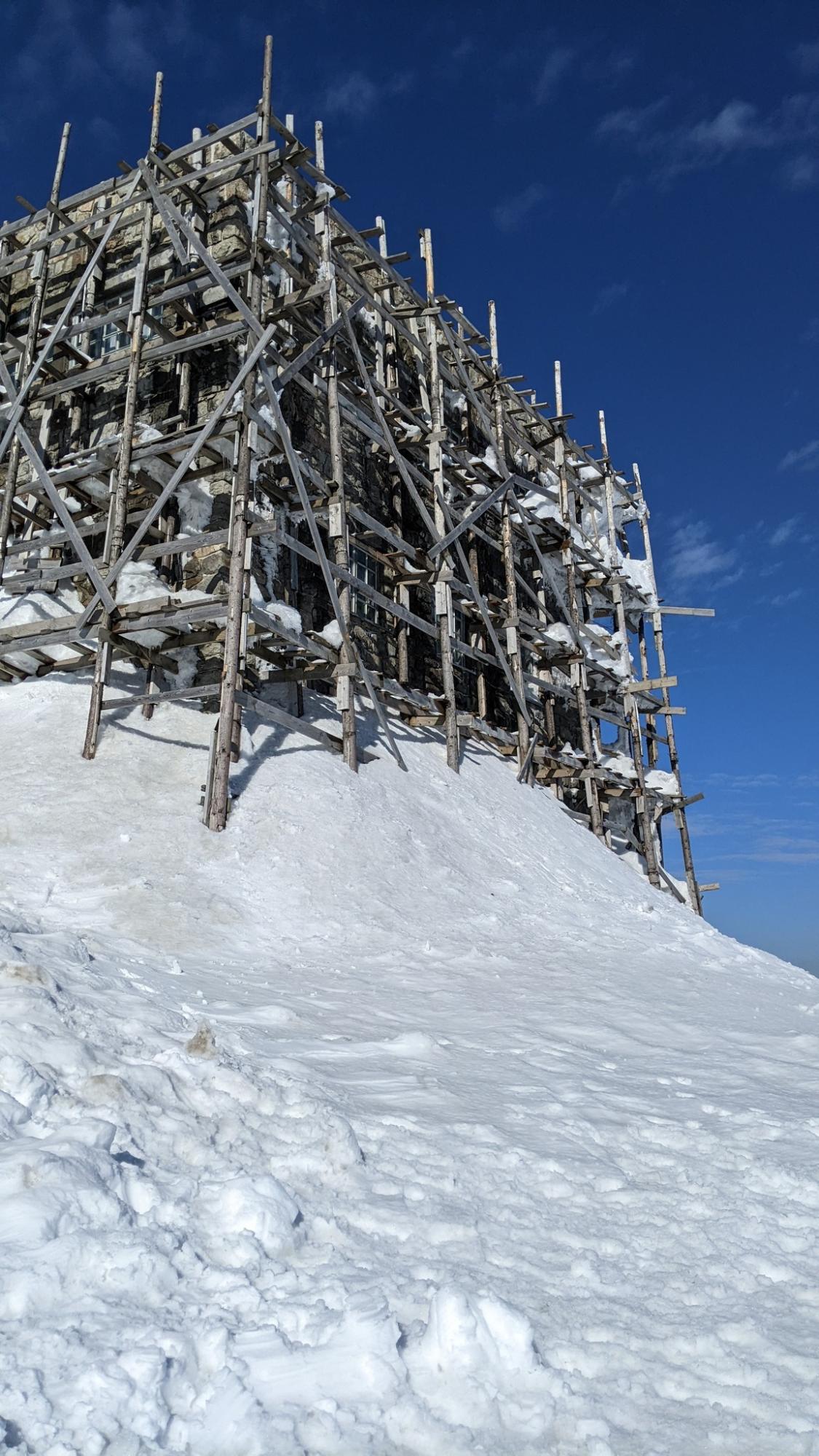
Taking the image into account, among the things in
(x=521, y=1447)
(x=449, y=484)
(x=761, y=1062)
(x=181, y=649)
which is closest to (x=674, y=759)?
(x=449, y=484)

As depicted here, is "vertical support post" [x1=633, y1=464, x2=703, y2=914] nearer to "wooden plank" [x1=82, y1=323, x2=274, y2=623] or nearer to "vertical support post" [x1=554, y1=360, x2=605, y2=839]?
"vertical support post" [x1=554, y1=360, x2=605, y2=839]

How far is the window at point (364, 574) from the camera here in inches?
705

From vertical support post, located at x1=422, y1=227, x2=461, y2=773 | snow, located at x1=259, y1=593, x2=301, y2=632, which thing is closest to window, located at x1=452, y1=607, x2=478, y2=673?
vertical support post, located at x1=422, y1=227, x2=461, y2=773

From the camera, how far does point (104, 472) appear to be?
14.0 m

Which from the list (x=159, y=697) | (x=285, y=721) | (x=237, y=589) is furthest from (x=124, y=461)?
(x=285, y=721)

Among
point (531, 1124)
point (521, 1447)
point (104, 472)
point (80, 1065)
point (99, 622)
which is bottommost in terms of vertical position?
point (521, 1447)

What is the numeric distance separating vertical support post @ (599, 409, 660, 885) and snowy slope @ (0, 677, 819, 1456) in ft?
44.2

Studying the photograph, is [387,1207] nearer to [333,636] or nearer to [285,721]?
[285,721]

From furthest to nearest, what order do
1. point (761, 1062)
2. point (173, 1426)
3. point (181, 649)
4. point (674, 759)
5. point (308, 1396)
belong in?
point (674, 759) < point (181, 649) < point (761, 1062) < point (308, 1396) < point (173, 1426)

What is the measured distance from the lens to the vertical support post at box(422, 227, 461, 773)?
15844 millimetres

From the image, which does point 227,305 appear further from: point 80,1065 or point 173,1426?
point 173,1426

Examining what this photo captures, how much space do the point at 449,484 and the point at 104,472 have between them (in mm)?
8179

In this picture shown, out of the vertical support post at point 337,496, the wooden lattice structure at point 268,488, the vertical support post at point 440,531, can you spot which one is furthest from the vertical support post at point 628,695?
the vertical support post at point 337,496

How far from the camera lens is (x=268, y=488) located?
1345cm
